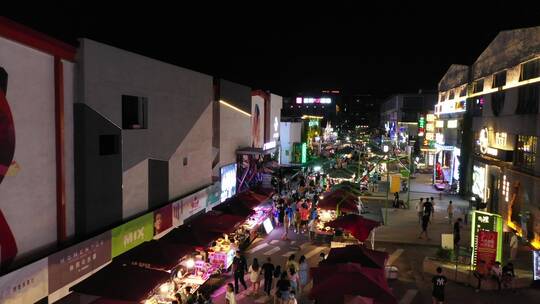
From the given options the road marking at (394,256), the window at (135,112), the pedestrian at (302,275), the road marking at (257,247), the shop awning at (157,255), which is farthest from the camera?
the road marking at (257,247)

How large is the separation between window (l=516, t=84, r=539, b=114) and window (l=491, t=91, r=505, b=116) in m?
3.06

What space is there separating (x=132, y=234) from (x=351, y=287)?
6.45 metres

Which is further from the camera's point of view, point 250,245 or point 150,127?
point 250,245

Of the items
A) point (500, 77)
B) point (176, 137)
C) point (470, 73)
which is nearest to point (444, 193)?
point (470, 73)

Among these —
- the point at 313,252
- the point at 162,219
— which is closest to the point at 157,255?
the point at 162,219

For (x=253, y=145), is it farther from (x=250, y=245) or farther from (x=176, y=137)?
(x=176, y=137)

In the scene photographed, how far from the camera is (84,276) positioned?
11.2m

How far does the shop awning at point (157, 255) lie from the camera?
1222 cm

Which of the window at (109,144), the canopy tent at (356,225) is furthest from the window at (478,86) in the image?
the window at (109,144)

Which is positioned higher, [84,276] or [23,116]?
[23,116]

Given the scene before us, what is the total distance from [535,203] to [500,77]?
9945 mm

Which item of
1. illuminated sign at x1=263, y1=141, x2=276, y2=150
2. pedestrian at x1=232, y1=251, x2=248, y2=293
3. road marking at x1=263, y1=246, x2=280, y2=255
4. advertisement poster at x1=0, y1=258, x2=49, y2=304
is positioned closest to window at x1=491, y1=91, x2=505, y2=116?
illuminated sign at x1=263, y1=141, x2=276, y2=150

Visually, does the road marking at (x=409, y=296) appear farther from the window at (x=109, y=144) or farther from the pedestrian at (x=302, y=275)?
the window at (x=109, y=144)

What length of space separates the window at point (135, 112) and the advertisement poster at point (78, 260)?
4.29 m
